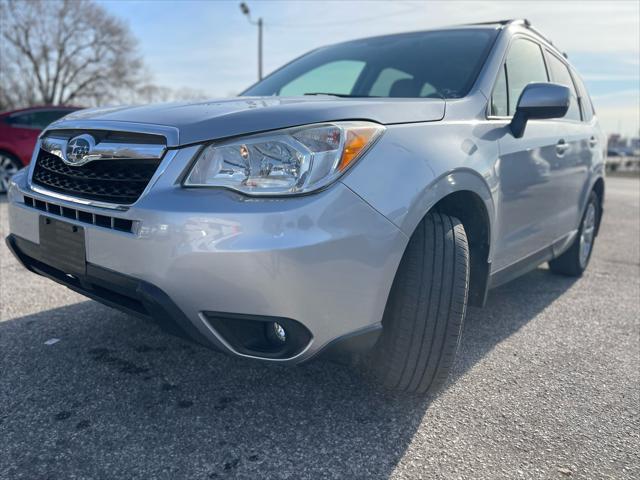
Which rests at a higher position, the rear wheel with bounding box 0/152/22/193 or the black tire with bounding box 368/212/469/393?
the black tire with bounding box 368/212/469/393

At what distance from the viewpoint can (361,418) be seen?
6.48 ft

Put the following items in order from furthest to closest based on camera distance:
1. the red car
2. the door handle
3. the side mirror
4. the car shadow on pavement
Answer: the red car
the door handle
the side mirror
the car shadow on pavement

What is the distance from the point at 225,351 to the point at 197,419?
395 millimetres

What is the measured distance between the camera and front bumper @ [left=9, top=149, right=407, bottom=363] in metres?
1.55

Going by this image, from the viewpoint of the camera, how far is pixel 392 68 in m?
3.06

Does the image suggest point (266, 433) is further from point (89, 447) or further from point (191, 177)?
point (191, 177)

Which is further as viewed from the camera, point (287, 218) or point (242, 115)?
point (242, 115)

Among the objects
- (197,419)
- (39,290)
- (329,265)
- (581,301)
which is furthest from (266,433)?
(581,301)

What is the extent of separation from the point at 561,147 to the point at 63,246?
2.71 m

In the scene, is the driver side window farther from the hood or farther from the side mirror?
the hood

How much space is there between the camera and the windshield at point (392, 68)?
268 centimetres

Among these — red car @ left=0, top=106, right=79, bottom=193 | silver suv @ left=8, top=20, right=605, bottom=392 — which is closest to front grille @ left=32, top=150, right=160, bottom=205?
silver suv @ left=8, top=20, right=605, bottom=392

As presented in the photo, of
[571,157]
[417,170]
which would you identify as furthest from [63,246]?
[571,157]

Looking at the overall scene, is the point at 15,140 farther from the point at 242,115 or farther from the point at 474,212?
the point at 474,212
